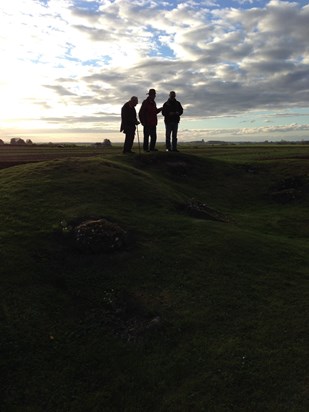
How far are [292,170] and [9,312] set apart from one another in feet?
71.7

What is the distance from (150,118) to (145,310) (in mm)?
17307

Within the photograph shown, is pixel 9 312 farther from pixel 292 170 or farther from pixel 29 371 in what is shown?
pixel 292 170

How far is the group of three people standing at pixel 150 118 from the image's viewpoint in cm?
2475

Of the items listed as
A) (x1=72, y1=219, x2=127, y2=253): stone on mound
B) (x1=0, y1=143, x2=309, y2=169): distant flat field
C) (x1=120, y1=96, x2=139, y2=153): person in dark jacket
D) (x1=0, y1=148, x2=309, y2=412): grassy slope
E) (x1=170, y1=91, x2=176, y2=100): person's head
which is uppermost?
(x1=170, y1=91, x2=176, y2=100): person's head

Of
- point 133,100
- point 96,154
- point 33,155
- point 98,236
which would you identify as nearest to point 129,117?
point 133,100

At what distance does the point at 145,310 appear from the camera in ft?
35.3

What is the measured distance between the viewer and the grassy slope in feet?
27.7

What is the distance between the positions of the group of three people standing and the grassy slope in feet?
26.0

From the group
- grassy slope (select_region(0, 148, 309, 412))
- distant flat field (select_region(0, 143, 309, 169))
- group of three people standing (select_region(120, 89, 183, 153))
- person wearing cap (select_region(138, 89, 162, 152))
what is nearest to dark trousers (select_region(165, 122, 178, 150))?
group of three people standing (select_region(120, 89, 183, 153))

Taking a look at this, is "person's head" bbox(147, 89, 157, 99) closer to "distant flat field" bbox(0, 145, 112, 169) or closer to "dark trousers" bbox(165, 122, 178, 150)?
"dark trousers" bbox(165, 122, 178, 150)

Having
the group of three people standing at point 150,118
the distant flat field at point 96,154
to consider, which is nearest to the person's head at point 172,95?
the group of three people standing at point 150,118

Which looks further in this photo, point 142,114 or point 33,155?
point 33,155

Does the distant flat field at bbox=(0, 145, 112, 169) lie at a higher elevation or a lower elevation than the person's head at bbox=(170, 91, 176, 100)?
lower

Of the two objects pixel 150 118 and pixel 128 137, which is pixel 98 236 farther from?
pixel 150 118
